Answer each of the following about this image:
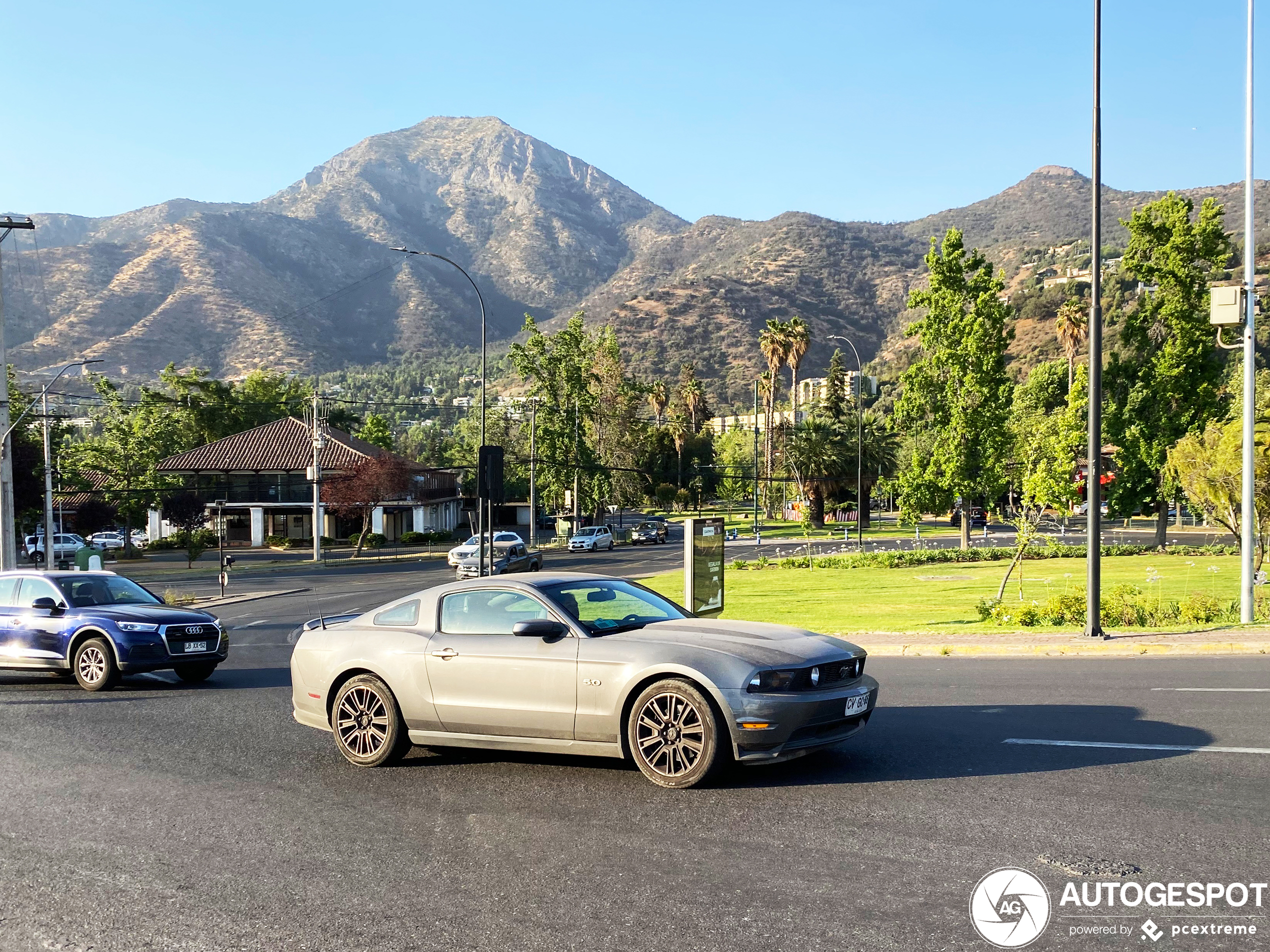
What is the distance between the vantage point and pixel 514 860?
6012mm

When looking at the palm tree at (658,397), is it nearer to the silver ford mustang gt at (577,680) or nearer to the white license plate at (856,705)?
the silver ford mustang gt at (577,680)

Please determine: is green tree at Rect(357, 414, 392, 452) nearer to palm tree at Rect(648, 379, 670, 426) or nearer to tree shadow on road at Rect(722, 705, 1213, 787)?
palm tree at Rect(648, 379, 670, 426)

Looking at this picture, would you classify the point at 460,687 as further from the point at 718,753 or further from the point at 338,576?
the point at 338,576

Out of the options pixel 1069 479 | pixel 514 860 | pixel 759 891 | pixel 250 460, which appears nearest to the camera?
pixel 759 891

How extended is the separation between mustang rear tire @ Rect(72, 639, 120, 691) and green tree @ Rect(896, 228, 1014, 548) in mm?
40942

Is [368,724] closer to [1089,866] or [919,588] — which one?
[1089,866]

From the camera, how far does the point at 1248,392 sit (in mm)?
16688

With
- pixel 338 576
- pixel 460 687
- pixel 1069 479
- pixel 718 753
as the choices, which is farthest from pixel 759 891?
pixel 338 576

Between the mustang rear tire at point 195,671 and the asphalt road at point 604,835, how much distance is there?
3612 millimetres

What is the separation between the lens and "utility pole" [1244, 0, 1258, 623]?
1661 centimetres

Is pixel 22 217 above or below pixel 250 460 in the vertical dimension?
above

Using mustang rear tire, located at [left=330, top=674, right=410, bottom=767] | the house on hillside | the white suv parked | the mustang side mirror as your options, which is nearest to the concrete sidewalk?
the mustang side mirror

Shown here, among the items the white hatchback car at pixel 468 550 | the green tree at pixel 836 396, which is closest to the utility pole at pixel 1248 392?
the white hatchback car at pixel 468 550

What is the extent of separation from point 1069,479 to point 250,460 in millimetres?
64675
